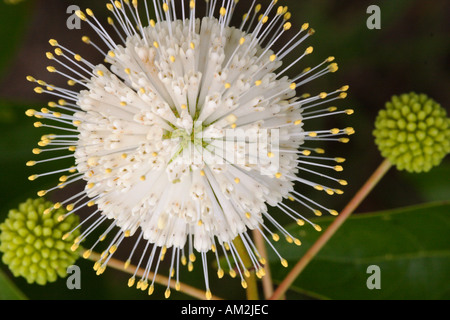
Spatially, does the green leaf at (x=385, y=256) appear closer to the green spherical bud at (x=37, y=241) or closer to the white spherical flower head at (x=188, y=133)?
the white spherical flower head at (x=188, y=133)

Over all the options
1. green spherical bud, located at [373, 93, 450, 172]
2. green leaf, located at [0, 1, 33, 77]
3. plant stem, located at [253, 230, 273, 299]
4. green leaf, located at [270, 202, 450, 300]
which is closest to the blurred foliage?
green leaf, located at [0, 1, 33, 77]

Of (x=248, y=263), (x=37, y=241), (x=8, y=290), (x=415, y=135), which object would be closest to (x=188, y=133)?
(x=248, y=263)

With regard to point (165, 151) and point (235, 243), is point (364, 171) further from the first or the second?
point (165, 151)

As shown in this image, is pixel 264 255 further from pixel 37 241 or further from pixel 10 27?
pixel 10 27

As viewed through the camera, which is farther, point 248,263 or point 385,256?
point 385,256

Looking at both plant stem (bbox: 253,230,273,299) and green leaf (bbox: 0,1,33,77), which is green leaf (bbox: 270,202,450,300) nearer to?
plant stem (bbox: 253,230,273,299)

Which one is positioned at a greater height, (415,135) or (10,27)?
(10,27)
